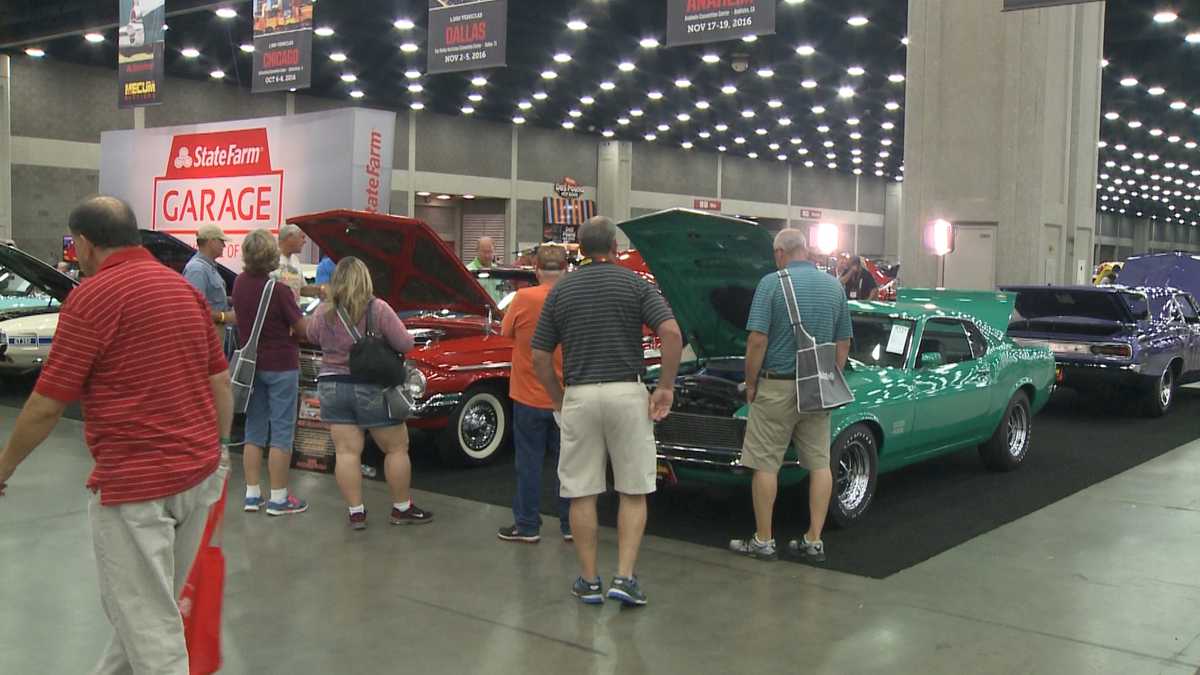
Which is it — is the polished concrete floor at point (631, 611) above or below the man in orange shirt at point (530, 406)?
below

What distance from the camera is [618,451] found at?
5125 mm

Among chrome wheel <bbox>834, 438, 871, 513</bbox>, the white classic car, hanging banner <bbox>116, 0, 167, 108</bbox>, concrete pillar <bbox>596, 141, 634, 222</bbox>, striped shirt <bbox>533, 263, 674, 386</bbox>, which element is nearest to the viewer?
striped shirt <bbox>533, 263, 674, 386</bbox>

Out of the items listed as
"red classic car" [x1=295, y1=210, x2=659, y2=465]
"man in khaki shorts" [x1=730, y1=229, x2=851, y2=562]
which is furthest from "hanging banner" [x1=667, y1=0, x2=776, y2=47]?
"man in khaki shorts" [x1=730, y1=229, x2=851, y2=562]

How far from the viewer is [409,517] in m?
6.84

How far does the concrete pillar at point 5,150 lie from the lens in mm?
24734

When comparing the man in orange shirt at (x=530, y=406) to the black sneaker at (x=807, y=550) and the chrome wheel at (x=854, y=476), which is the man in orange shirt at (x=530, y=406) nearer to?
the black sneaker at (x=807, y=550)

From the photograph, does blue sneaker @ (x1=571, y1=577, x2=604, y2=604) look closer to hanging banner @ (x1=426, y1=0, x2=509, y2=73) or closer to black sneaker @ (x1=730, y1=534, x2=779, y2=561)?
black sneaker @ (x1=730, y1=534, x2=779, y2=561)

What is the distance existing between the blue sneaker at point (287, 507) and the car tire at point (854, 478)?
349 centimetres

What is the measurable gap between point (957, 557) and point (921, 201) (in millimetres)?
12495

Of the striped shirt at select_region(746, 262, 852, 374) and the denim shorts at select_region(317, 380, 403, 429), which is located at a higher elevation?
the striped shirt at select_region(746, 262, 852, 374)

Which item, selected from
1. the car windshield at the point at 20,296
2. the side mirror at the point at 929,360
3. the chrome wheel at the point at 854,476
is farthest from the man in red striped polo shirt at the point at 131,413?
the car windshield at the point at 20,296

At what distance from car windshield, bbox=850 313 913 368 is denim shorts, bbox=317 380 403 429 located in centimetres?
333

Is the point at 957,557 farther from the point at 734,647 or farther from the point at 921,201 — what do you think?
the point at 921,201

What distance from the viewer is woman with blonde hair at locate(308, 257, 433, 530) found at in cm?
652
